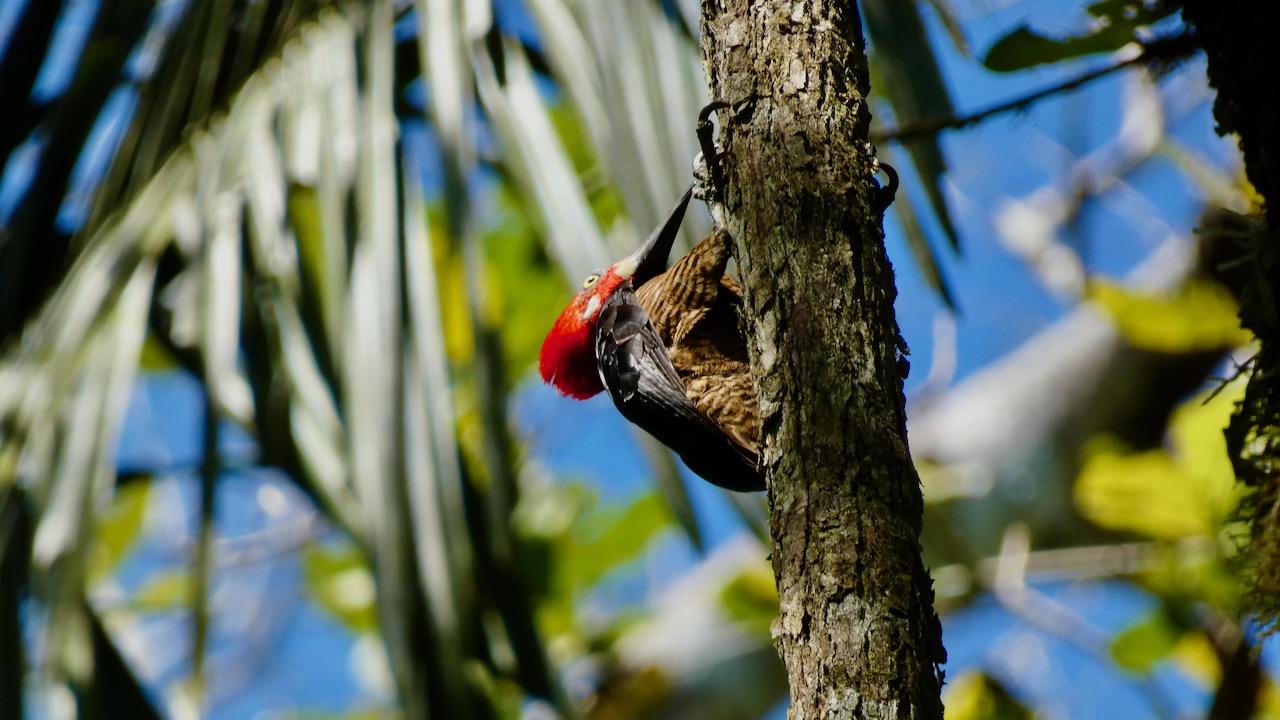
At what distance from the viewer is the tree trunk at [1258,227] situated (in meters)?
1.53

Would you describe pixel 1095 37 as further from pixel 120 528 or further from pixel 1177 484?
pixel 120 528

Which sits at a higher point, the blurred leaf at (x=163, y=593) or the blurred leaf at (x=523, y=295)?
the blurred leaf at (x=523, y=295)

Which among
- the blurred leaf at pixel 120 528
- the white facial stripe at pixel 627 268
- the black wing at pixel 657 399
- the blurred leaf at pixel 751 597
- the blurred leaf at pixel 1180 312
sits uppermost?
the white facial stripe at pixel 627 268

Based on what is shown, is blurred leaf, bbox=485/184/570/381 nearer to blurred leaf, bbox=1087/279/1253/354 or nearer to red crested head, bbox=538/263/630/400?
red crested head, bbox=538/263/630/400

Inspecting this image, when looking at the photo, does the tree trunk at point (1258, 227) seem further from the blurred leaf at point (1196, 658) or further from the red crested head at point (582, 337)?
the blurred leaf at point (1196, 658)

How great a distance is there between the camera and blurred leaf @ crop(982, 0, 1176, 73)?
1.71 meters

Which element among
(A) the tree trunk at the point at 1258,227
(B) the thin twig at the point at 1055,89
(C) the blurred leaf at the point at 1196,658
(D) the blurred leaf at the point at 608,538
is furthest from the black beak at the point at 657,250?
(C) the blurred leaf at the point at 1196,658

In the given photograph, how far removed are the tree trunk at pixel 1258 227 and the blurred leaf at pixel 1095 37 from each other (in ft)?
0.20

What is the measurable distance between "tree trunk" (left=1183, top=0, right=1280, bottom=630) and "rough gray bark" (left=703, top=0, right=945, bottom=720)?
1.73 feet

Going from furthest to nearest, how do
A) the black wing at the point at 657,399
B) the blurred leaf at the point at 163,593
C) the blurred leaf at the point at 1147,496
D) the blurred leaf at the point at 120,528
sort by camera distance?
the blurred leaf at the point at 120,528 → the blurred leaf at the point at 163,593 → the blurred leaf at the point at 1147,496 → the black wing at the point at 657,399

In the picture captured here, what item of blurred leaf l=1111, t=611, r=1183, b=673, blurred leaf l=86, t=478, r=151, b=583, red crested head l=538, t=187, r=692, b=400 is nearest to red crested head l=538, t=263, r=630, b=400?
red crested head l=538, t=187, r=692, b=400

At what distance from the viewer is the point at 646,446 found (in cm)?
201

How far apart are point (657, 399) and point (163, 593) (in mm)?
2980

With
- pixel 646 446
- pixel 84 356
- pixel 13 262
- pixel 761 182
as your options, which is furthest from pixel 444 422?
pixel 13 262
